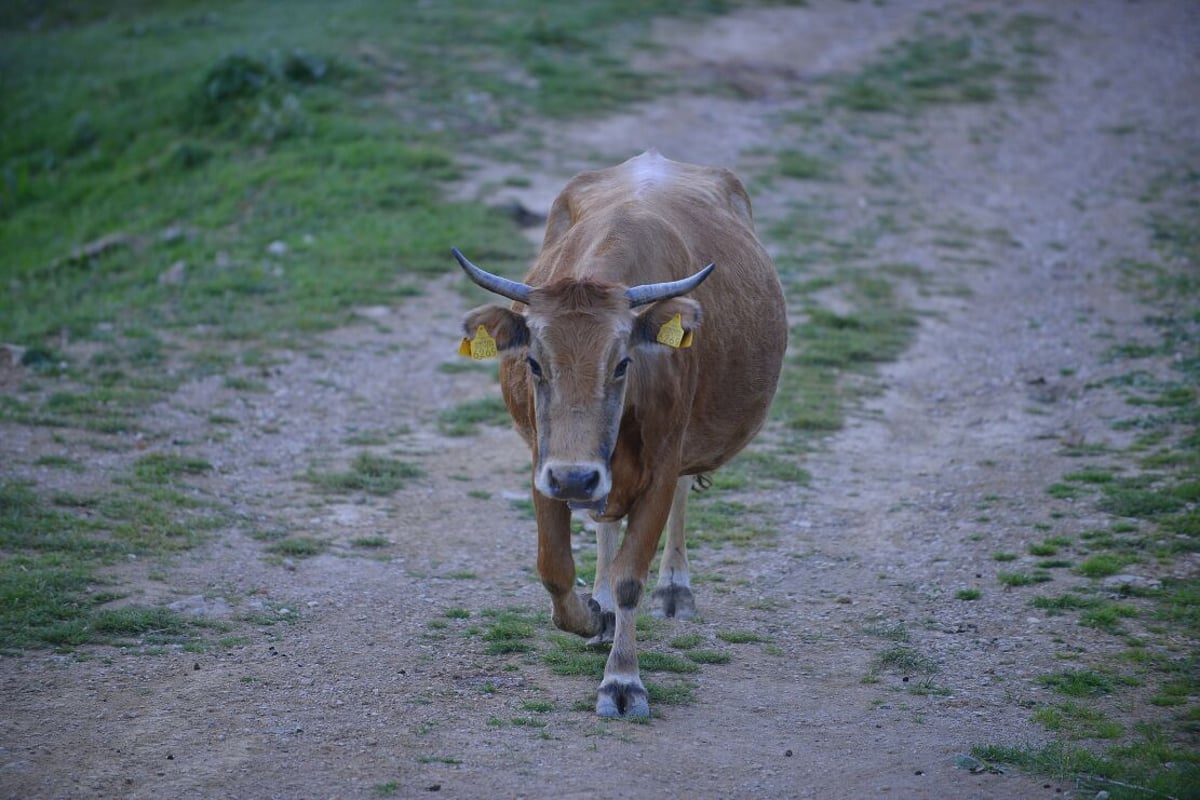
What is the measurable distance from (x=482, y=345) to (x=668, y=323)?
0.90 m

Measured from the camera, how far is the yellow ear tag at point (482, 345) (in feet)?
20.0

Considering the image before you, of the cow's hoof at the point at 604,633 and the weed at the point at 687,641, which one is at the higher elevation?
the cow's hoof at the point at 604,633

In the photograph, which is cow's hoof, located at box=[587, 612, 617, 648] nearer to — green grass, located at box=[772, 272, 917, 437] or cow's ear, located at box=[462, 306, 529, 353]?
cow's ear, located at box=[462, 306, 529, 353]

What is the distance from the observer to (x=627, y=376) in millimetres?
6027

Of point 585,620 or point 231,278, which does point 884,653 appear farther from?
point 231,278

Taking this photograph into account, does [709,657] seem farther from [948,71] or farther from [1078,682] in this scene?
[948,71]

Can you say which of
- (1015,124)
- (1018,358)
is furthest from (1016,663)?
(1015,124)

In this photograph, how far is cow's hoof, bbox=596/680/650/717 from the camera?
5.96 m

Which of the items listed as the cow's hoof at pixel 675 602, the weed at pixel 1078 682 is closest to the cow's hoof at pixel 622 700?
the cow's hoof at pixel 675 602

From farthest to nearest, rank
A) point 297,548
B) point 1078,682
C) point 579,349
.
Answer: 1. point 297,548
2. point 1078,682
3. point 579,349

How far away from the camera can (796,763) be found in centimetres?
555

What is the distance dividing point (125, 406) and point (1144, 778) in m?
8.03

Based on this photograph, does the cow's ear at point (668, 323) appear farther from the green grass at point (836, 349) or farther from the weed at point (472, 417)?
the green grass at point (836, 349)

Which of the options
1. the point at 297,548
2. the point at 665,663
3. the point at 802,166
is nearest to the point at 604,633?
the point at 665,663
